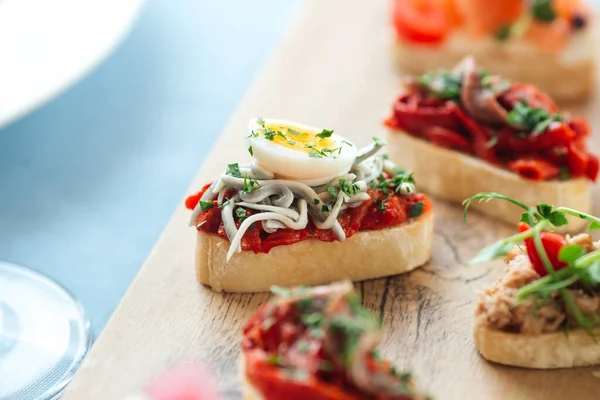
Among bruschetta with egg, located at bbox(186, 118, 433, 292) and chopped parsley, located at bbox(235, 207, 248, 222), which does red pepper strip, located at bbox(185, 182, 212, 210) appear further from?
chopped parsley, located at bbox(235, 207, 248, 222)

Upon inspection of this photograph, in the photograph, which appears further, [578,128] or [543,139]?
[578,128]

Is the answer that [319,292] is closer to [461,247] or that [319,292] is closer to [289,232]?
[289,232]

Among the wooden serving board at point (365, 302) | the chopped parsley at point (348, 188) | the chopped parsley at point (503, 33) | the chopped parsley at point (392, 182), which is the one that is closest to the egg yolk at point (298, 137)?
the chopped parsley at point (348, 188)

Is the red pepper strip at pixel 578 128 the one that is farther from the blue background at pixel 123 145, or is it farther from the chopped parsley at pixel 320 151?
the blue background at pixel 123 145


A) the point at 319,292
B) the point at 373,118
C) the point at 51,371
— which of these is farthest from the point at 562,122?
the point at 51,371

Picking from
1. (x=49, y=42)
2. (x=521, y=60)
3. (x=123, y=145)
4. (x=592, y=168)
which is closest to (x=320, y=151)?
(x=592, y=168)

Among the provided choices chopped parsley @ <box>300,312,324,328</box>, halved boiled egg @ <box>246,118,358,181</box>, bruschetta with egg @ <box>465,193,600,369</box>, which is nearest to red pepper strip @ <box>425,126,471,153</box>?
halved boiled egg @ <box>246,118,358,181</box>

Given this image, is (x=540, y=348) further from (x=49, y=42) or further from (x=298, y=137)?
(x=49, y=42)

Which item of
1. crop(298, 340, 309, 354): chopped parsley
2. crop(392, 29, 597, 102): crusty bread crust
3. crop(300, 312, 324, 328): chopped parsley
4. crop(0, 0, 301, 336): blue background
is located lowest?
crop(0, 0, 301, 336): blue background
